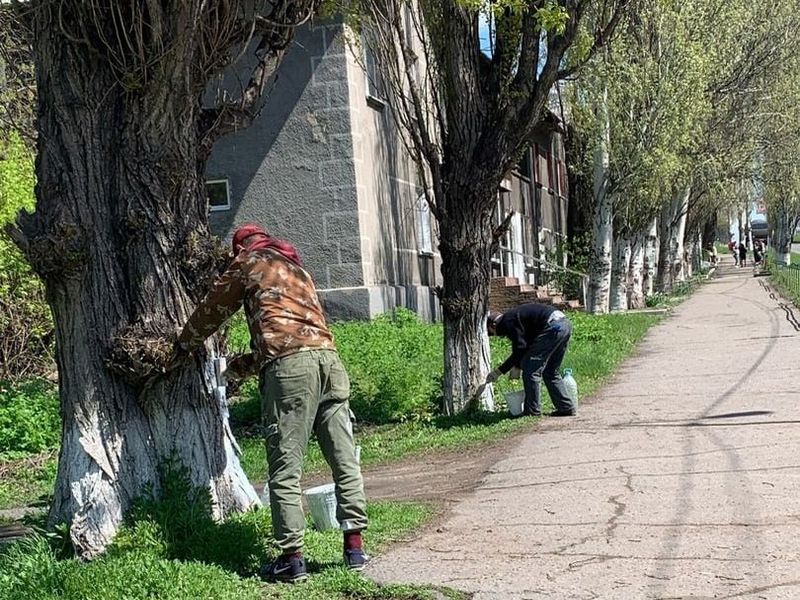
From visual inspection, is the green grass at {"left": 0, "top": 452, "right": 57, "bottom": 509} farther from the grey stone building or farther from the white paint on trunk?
the grey stone building

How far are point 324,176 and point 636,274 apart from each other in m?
16.0

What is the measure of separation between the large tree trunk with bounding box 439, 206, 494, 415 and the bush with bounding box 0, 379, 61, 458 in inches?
173

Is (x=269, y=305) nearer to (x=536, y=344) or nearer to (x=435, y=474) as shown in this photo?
(x=435, y=474)

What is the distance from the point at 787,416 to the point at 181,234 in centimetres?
668

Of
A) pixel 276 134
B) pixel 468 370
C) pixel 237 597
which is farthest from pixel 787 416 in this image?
pixel 276 134

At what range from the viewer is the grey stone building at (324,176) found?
820 inches

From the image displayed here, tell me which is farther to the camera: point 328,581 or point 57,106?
point 57,106

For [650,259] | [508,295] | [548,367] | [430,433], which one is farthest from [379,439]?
[650,259]

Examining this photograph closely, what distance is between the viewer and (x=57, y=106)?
256 inches

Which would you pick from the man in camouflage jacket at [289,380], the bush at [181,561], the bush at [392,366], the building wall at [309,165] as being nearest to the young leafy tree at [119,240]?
the bush at [181,561]

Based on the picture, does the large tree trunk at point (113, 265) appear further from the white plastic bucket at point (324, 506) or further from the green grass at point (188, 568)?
the white plastic bucket at point (324, 506)

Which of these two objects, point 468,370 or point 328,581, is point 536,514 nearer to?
point 328,581

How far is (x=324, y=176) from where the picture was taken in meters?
21.0

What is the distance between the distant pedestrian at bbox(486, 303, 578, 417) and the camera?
1191cm
